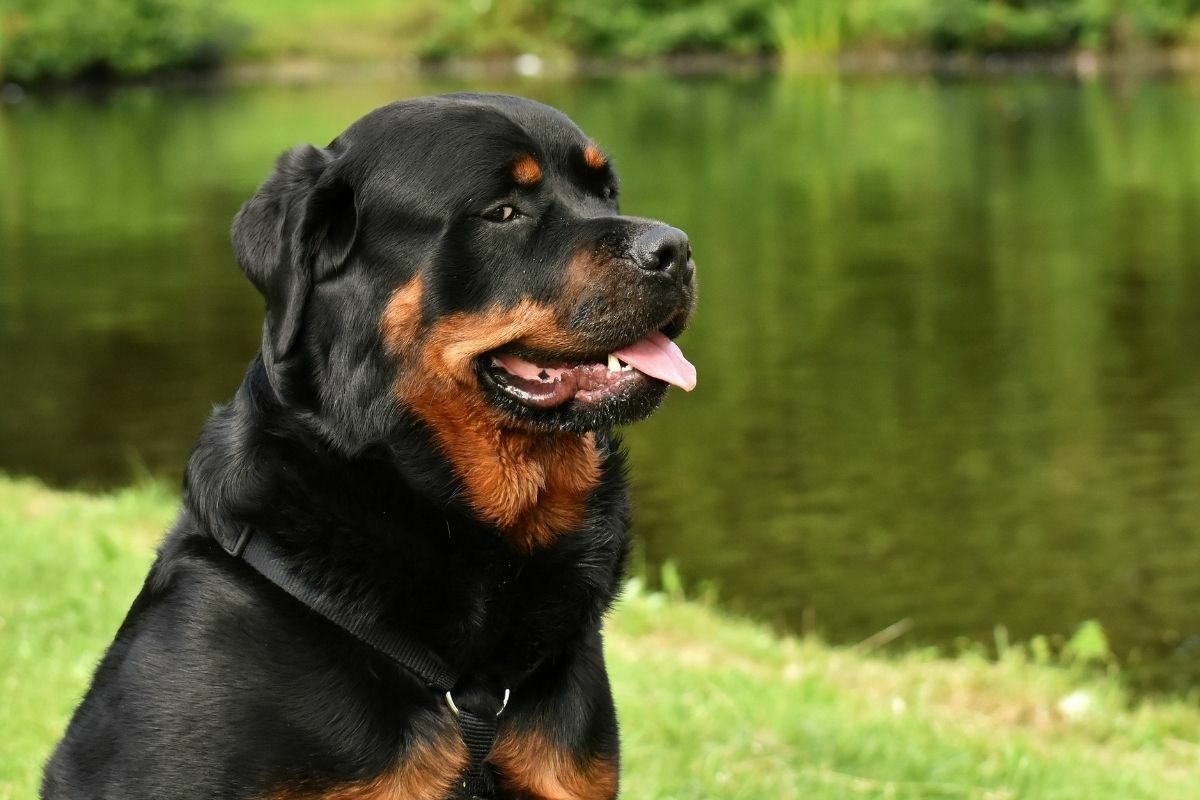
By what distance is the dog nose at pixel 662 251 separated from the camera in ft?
12.4

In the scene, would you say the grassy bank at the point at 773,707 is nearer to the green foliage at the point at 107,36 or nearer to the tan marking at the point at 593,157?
the tan marking at the point at 593,157

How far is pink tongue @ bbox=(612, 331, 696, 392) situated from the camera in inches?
152

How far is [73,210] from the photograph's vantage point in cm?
2927

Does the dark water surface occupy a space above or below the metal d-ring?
below

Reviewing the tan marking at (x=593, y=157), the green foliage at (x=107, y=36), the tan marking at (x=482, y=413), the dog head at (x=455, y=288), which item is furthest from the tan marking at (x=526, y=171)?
the green foliage at (x=107, y=36)

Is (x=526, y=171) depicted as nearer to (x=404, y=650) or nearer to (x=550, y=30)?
(x=404, y=650)

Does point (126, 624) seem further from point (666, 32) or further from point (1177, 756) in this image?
point (666, 32)

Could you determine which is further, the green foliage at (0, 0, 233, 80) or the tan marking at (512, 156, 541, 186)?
the green foliage at (0, 0, 233, 80)

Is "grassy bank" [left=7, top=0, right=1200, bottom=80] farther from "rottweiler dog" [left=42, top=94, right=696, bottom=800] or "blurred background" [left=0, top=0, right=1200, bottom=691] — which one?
"rottweiler dog" [left=42, top=94, right=696, bottom=800]

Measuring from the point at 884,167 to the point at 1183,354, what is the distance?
17023 millimetres

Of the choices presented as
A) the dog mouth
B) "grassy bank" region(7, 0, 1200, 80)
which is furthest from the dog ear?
"grassy bank" region(7, 0, 1200, 80)

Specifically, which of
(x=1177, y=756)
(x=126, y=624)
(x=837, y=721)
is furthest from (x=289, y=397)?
(x=1177, y=756)

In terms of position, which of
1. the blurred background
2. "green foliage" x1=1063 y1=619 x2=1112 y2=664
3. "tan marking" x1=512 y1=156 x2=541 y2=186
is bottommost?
the blurred background

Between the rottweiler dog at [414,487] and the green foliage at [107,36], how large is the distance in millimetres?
58593
